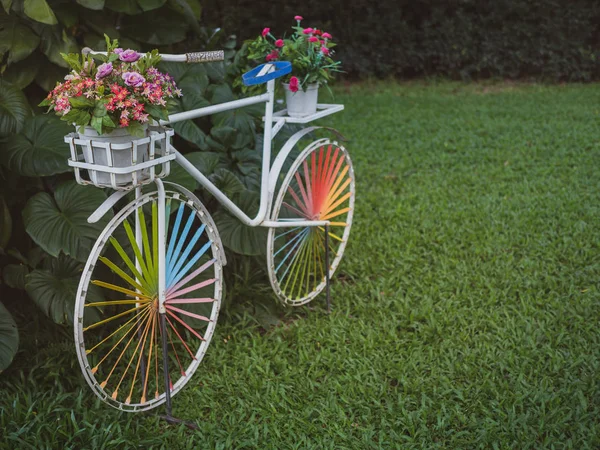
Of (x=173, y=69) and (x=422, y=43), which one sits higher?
(x=173, y=69)

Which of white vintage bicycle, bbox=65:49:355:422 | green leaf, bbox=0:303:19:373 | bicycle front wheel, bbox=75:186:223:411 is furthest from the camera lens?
Answer: green leaf, bbox=0:303:19:373

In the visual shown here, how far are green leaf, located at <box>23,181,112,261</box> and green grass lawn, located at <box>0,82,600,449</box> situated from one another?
51 cm

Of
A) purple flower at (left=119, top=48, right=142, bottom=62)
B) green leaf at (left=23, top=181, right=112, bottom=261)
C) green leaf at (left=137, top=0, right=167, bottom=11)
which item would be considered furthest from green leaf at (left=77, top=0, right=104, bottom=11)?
purple flower at (left=119, top=48, right=142, bottom=62)

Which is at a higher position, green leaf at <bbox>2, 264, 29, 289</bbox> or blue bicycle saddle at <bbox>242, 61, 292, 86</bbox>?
blue bicycle saddle at <bbox>242, 61, 292, 86</bbox>

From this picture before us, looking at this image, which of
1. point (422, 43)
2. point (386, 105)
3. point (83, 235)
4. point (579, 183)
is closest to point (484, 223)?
point (579, 183)

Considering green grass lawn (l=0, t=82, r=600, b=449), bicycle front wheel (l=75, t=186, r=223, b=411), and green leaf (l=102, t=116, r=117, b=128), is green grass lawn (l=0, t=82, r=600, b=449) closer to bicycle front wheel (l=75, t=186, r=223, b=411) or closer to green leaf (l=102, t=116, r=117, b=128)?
bicycle front wheel (l=75, t=186, r=223, b=411)

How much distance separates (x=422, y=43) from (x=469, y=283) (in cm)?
679

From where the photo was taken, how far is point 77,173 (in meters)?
2.08

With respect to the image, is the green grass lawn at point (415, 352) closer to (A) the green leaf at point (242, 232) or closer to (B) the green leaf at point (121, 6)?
(A) the green leaf at point (242, 232)

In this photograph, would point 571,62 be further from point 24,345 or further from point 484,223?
point 24,345

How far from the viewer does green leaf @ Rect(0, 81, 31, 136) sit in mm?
2673

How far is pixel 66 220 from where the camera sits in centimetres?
254

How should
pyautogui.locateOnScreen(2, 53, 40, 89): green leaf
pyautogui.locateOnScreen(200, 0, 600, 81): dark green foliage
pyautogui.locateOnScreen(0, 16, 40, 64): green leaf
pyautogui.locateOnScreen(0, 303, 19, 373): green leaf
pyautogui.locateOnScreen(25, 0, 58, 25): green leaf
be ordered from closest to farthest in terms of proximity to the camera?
pyautogui.locateOnScreen(0, 303, 19, 373): green leaf < pyautogui.locateOnScreen(25, 0, 58, 25): green leaf < pyautogui.locateOnScreen(0, 16, 40, 64): green leaf < pyautogui.locateOnScreen(2, 53, 40, 89): green leaf < pyautogui.locateOnScreen(200, 0, 600, 81): dark green foliage

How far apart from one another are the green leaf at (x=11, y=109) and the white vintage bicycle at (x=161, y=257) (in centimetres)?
36
